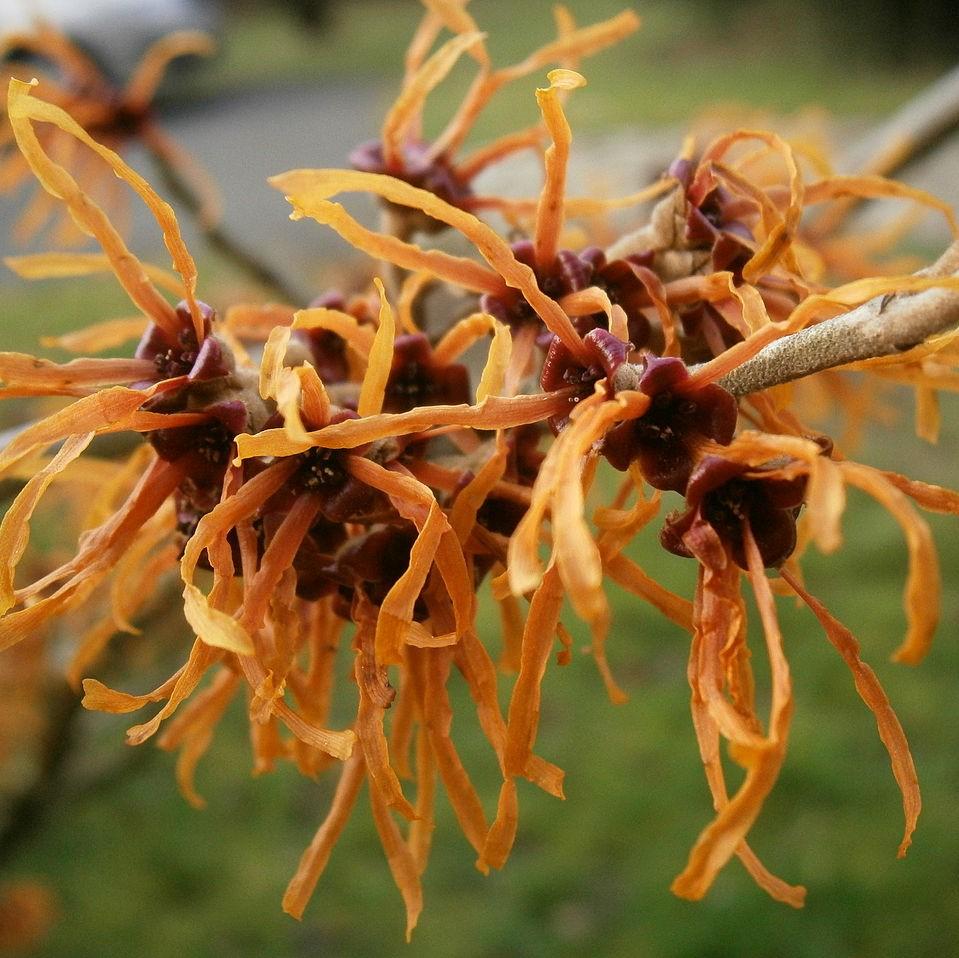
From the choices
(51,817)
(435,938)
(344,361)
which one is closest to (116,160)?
(344,361)

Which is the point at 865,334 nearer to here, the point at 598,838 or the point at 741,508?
the point at 741,508

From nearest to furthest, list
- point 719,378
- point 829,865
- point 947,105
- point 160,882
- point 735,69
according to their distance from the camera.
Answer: point 719,378 < point 947,105 < point 829,865 < point 160,882 < point 735,69

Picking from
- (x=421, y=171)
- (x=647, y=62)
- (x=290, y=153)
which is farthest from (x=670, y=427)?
(x=647, y=62)

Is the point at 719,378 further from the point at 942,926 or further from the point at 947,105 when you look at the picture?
the point at 942,926

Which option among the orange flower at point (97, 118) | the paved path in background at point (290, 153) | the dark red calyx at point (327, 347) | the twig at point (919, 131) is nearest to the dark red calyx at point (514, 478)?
the dark red calyx at point (327, 347)

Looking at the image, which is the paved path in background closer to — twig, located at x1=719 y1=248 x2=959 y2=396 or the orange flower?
the orange flower
